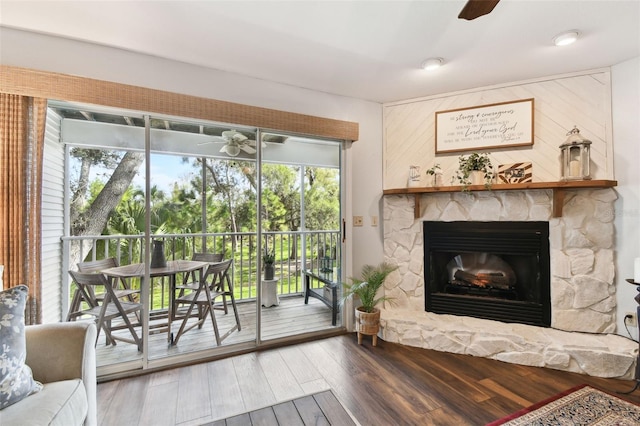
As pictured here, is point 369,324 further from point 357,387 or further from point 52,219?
point 52,219

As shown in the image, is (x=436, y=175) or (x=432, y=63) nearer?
(x=432, y=63)

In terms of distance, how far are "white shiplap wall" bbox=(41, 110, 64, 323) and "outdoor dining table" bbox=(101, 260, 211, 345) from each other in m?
0.33

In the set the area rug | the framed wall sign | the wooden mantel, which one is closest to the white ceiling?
the framed wall sign

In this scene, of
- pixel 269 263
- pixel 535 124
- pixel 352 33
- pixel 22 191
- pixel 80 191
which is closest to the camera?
pixel 22 191

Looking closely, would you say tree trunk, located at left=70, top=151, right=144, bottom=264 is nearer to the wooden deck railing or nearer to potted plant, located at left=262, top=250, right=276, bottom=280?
the wooden deck railing

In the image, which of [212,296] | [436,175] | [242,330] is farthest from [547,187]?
[212,296]

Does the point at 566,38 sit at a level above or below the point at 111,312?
above

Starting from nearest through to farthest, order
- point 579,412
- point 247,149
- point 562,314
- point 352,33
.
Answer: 1. point 579,412
2. point 352,33
3. point 562,314
4. point 247,149

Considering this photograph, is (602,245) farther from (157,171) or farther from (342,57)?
(157,171)

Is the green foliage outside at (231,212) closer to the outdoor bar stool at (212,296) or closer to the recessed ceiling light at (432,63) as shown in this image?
the outdoor bar stool at (212,296)

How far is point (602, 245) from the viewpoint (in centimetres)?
247

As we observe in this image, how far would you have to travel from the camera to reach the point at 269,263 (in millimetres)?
3369

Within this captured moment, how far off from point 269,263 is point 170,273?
1.09 meters

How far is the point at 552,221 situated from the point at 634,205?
0.56 meters
